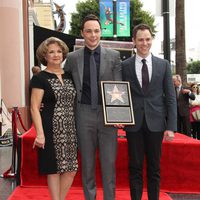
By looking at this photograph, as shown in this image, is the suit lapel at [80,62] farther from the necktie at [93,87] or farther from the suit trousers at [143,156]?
the suit trousers at [143,156]

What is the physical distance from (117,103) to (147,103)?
1.04 ft

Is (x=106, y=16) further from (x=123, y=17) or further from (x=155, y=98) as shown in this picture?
(x=155, y=98)

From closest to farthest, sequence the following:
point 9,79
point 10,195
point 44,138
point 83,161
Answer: point 44,138
point 83,161
point 10,195
point 9,79

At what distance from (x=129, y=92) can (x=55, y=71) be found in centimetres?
78

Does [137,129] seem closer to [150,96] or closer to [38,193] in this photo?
[150,96]

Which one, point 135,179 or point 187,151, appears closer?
point 135,179

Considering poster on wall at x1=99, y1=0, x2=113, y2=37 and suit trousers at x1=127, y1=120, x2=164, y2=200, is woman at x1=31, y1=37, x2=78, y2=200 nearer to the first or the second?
suit trousers at x1=127, y1=120, x2=164, y2=200

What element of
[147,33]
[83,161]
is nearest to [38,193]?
[83,161]

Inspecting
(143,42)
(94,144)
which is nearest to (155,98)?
(143,42)

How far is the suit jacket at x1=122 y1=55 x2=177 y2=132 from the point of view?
4129mm

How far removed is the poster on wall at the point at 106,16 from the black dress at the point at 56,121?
2365 cm

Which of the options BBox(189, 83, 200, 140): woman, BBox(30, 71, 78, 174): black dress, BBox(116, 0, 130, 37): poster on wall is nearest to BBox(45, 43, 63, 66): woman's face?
BBox(30, 71, 78, 174): black dress

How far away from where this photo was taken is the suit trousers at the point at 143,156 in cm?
417

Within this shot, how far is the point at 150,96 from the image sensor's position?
4.14 m
